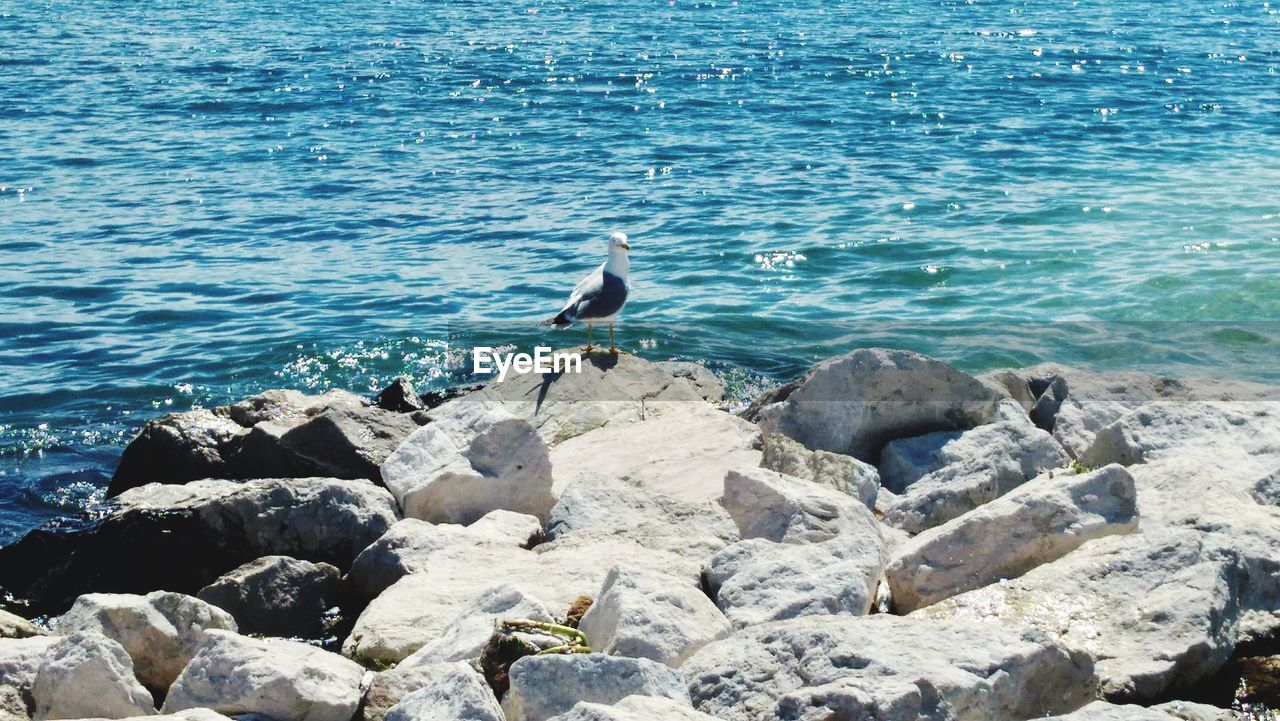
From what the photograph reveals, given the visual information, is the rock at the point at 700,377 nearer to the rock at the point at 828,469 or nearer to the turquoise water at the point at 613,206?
the turquoise water at the point at 613,206

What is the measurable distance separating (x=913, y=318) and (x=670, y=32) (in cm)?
1914

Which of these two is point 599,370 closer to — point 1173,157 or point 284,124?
point 1173,157

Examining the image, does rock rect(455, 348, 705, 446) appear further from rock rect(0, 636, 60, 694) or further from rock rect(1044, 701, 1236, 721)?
rock rect(1044, 701, 1236, 721)

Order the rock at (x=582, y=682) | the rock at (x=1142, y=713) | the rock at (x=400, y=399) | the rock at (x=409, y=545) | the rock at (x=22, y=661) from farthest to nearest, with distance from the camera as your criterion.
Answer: the rock at (x=400, y=399) → the rock at (x=409, y=545) → the rock at (x=22, y=661) → the rock at (x=582, y=682) → the rock at (x=1142, y=713)

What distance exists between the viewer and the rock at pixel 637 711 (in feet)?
14.1

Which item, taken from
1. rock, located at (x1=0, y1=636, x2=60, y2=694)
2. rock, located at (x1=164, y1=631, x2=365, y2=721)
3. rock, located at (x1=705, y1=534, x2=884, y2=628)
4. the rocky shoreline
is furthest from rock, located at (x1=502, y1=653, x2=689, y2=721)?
rock, located at (x1=0, y1=636, x2=60, y2=694)

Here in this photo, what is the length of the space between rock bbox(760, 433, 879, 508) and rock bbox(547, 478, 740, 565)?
0.52 metres

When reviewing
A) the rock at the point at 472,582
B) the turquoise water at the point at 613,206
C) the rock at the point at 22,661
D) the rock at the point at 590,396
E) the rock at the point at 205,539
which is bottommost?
the turquoise water at the point at 613,206

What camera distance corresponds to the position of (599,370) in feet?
34.7

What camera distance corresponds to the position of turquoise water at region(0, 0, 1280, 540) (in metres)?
13.0

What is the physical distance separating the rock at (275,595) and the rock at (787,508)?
2.09 metres

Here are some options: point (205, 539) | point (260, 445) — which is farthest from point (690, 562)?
point (260, 445)

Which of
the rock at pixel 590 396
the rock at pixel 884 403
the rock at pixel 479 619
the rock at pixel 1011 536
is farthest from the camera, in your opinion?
the rock at pixel 590 396

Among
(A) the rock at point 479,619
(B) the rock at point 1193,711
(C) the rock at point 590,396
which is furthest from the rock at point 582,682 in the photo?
(C) the rock at point 590,396
